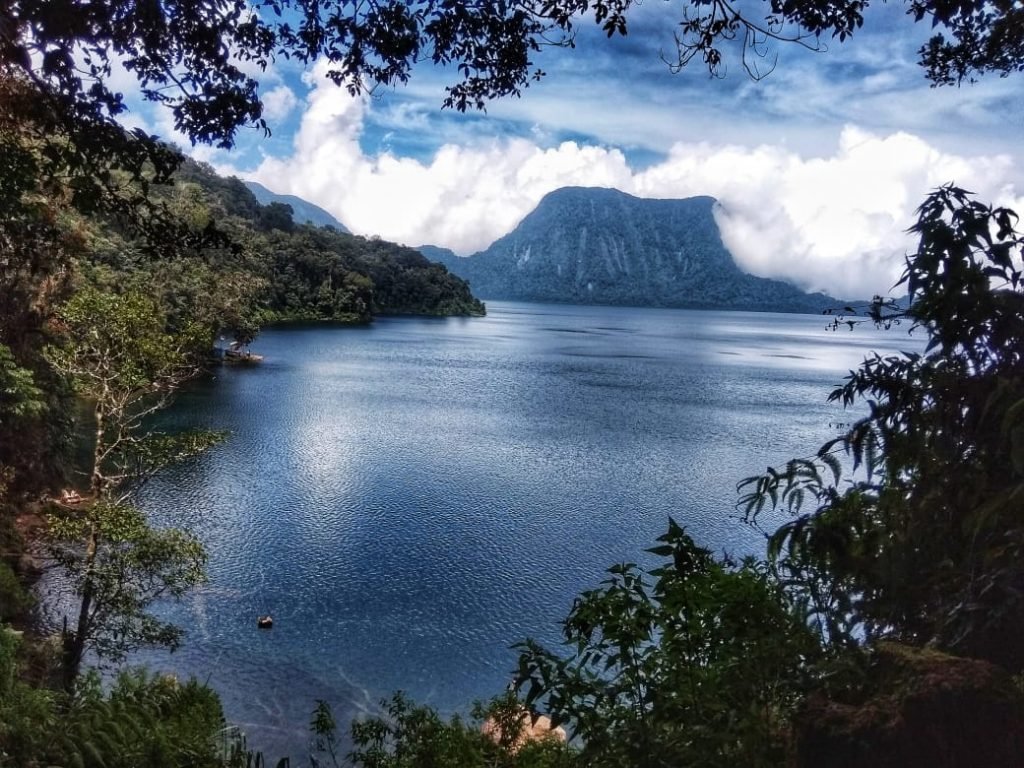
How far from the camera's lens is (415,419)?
4466cm

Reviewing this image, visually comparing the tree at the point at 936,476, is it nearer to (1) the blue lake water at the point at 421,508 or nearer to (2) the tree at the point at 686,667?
(2) the tree at the point at 686,667

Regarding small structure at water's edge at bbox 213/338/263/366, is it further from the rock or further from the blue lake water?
the rock

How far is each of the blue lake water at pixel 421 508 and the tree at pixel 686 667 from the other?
42.8 feet

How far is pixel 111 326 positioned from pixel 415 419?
1223 inches

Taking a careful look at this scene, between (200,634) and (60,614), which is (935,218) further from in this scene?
(60,614)

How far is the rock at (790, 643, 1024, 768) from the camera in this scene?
7.08 feet

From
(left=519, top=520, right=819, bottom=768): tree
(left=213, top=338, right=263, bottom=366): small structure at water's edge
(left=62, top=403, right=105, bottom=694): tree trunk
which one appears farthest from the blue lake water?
(left=519, top=520, right=819, bottom=768): tree

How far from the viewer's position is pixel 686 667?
3.51m

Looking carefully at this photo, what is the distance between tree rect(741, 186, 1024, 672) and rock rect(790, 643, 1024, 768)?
0.28m

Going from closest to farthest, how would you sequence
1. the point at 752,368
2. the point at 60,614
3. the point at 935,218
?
the point at 935,218 → the point at 60,614 → the point at 752,368

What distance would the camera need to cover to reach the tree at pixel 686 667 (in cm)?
308

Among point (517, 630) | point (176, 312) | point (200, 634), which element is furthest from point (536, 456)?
→ point (176, 312)

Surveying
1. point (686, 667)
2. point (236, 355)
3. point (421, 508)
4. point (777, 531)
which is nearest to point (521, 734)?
point (686, 667)

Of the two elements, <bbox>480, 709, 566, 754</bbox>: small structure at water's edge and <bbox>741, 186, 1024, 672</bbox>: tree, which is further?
<bbox>480, 709, 566, 754</bbox>: small structure at water's edge
